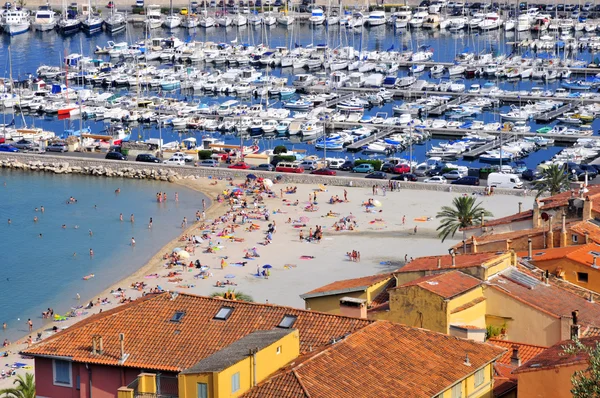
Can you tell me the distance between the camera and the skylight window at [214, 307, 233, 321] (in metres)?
28.6

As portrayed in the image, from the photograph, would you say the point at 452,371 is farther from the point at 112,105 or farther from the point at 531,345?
the point at 112,105

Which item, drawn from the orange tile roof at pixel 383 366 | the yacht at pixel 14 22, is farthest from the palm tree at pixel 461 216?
the yacht at pixel 14 22

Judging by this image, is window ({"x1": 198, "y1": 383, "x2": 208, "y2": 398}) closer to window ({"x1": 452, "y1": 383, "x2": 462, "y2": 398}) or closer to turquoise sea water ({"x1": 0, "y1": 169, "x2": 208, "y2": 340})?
window ({"x1": 452, "y1": 383, "x2": 462, "y2": 398})

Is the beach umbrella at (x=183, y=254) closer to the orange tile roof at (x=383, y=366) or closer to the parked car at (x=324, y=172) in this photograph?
the parked car at (x=324, y=172)

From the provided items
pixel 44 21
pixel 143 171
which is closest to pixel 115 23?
pixel 44 21

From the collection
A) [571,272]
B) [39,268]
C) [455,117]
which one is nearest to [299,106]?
[455,117]

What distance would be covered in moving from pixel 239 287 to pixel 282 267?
3.41 m

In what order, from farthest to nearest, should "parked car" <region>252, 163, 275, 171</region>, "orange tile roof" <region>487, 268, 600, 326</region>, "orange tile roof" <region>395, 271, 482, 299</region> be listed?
"parked car" <region>252, 163, 275, 171</region> → "orange tile roof" <region>487, 268, 600, 326</region> → "orange tile roof" <region>395, 271, 482, 299</region>

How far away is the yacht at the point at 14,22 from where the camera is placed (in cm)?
15525

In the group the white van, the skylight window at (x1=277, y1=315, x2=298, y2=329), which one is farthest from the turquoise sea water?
the skylight window at (x1=277, y1=315, x2=298, y2=329)

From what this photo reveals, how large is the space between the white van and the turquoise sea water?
582 inches

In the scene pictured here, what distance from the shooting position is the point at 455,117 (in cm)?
10062

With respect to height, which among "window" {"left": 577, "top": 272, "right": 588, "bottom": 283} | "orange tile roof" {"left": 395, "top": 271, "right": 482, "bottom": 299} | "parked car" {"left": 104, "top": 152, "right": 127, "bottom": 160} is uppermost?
"orange tile roof" {"left": 395, "top": 271, "right": 482, "bottom": 299}

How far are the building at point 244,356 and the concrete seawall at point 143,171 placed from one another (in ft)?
149
